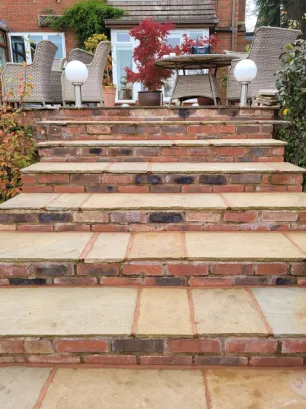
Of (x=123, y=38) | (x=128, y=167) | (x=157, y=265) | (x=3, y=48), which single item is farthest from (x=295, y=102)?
(x=3, y=48)

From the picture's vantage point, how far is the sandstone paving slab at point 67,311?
49.7 inches

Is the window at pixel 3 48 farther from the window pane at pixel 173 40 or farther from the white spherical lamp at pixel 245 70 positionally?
the white spherical lamp at pixel 245 70

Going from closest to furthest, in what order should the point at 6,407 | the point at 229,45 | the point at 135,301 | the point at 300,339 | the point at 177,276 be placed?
the point at 6,407
the point at 300,339
the point at 135,301
the point at 177,276
the point at 229,45

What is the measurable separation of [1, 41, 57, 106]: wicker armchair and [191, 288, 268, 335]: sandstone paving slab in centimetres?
349

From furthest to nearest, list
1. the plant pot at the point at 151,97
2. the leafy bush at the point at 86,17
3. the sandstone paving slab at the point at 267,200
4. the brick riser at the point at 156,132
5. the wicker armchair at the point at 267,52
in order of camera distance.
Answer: the leafy bush at the point at 86,17 < the plant pot at the point at 151,97 < the wicker armchair at the point at 267,52 < the brick riser at the point at 156,132 < the sandstone paving slab at the point at 267,200

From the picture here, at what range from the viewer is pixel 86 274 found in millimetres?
1568

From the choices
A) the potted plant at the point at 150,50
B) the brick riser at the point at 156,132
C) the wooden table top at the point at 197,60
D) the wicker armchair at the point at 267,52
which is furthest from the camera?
the potted plant at the point at 150,50

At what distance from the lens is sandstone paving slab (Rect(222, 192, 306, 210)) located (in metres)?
1.84

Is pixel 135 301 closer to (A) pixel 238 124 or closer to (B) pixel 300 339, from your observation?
(B) pixel 300 339

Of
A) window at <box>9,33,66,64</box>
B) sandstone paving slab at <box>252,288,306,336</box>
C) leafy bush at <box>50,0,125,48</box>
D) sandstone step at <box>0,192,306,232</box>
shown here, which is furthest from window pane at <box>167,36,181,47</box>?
sandstone paving slab at <box>252,288,306,336</box>

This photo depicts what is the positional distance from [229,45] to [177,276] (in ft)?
27.3

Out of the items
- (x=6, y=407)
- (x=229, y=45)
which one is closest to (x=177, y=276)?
(x=6, y=407)

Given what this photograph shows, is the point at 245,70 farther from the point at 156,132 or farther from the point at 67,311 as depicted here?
the point at 67,311

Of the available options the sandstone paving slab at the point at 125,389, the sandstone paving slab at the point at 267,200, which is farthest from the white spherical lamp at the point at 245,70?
the sandstone paving slab at the point at 125,389
